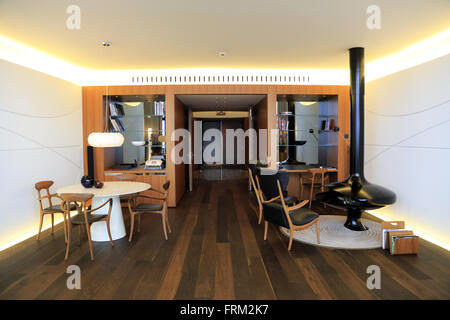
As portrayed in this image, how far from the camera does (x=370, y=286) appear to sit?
2820 mm

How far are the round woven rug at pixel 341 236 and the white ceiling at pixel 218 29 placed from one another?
9.93 feet

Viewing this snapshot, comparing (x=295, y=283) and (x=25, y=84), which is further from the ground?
(x=25, y=84)

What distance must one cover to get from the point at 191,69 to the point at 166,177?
2.44m

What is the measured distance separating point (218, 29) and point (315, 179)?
4105 millimetres

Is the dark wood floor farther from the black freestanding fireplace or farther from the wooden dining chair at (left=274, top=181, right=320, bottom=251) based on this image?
the black freestanding fireplace

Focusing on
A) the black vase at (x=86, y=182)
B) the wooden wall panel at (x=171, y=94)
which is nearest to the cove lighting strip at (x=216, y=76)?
the wooden wall panel at (x=171, y=94)

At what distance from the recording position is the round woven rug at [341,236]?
3865 mm

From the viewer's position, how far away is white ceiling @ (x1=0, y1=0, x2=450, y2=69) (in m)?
3.08

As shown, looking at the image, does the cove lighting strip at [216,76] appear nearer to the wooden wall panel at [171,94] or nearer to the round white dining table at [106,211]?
the wooden wall panel at [171,94]

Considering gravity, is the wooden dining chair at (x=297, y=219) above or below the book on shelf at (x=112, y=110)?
below

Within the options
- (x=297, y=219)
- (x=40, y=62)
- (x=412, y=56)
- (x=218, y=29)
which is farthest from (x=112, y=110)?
(x=412, y=56)
